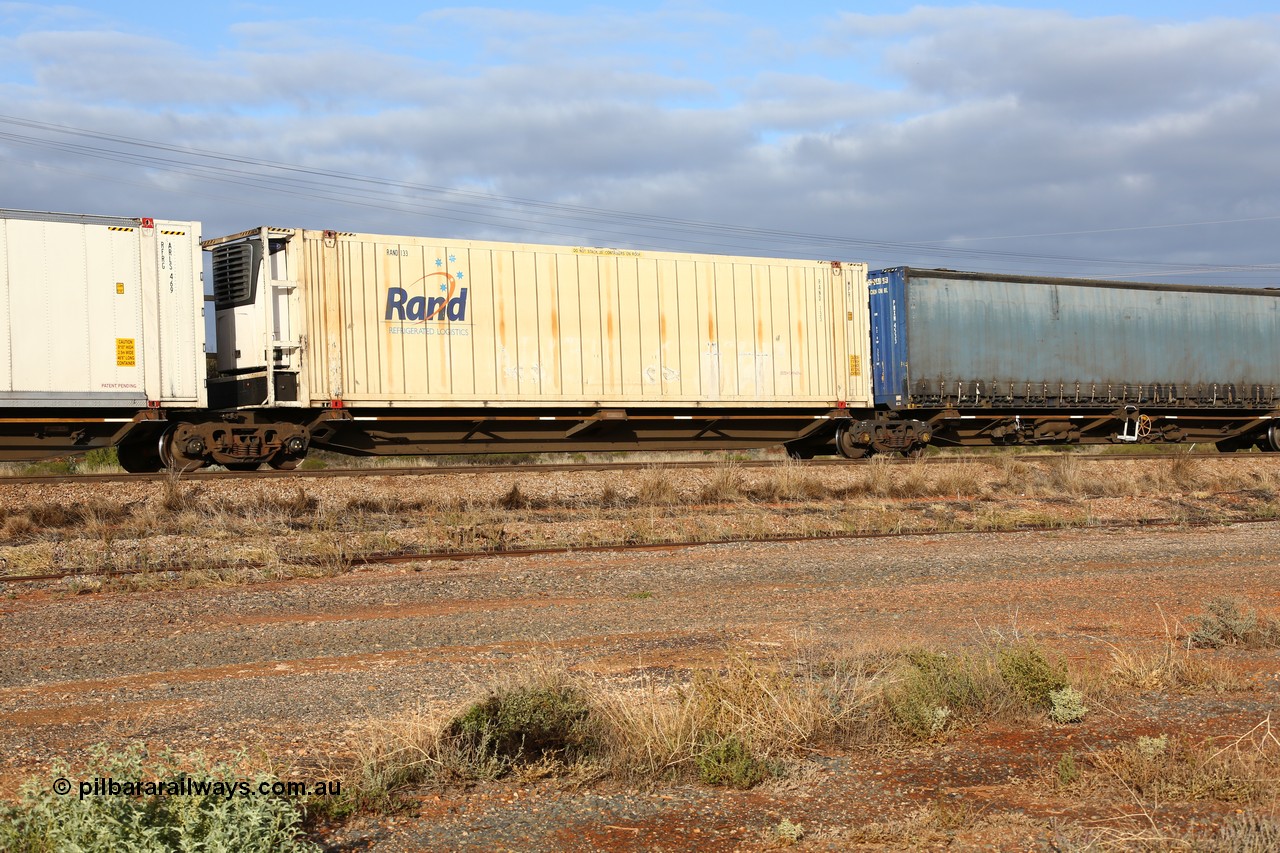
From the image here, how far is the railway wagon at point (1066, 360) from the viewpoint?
21.3 metres

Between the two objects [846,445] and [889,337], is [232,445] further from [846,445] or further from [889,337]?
[889,337]

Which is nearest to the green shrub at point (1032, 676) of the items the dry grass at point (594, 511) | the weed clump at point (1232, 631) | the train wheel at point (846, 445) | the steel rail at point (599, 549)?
the weed clump at point (1232, 631)

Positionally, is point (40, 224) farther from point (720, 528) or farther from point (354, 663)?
point (354, 663)

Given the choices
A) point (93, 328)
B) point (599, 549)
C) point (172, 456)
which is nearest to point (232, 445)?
point (172, 456)

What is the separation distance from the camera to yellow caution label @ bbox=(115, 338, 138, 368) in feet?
49.6

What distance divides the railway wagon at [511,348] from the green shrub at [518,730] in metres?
11.9

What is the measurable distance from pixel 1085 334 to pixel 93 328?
1824 centimetres

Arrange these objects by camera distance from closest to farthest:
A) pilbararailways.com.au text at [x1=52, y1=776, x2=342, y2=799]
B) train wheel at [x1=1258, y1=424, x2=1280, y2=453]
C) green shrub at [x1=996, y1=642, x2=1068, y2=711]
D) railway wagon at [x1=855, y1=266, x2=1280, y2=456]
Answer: pilbararailways.com.au text at [x1=52, y1=776, x2=342, y2=799] < green shrub at [x1=996, y1=642, x2=1068, y2=711] < railway wagon at [x1=855, y1=266, x2=1280, y2=456] < train wheel at [x1=1258, y1=424, x2=1280, y2=453]

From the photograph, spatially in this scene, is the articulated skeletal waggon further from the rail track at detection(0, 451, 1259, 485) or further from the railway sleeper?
the rail track at detection(0, 451, 1259, 485)

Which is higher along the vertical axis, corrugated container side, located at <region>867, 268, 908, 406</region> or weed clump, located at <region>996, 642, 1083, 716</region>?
corrugated container side, located at <region>867, 268, 908, 406</region>

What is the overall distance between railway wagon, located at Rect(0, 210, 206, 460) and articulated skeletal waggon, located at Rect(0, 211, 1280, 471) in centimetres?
3

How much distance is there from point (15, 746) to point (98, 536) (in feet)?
26.8

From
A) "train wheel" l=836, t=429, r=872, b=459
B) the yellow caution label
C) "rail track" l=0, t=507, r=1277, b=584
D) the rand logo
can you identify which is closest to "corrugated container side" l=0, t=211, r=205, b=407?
the yellow caution label

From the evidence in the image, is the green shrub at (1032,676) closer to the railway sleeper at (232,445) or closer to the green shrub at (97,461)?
the railway sleeper at (232,445)
